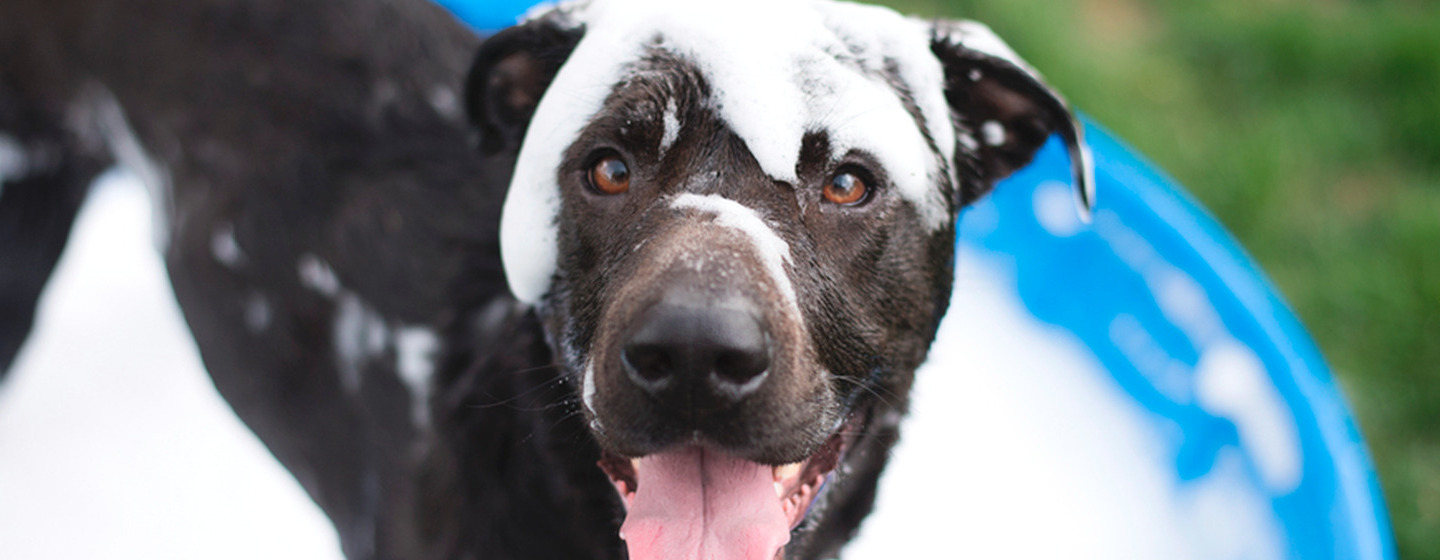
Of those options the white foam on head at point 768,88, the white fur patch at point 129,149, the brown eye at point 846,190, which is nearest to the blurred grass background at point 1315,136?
the white foam on head at point 768,88

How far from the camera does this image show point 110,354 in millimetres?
3836

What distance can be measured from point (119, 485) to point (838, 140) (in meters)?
2.92

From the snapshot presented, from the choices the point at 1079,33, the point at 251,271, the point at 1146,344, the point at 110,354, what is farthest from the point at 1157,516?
the point at 110,354

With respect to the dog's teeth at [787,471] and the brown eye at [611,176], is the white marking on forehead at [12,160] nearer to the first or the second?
the brown eye at [611,176]

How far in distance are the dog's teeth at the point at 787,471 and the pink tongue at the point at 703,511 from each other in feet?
0.07

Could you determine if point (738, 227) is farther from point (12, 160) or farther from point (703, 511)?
point (12, 160)

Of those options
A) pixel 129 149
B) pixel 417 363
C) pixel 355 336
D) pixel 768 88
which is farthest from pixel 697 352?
pixel 129 149

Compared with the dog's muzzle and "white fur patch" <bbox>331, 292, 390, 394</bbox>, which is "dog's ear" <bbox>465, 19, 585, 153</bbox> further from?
the dog's muzzle

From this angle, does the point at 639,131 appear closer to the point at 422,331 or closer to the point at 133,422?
the point at 422,331

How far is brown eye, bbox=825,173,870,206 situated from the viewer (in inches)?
77.4

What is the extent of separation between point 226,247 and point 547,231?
3.84ft

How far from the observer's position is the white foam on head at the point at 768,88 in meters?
1.92

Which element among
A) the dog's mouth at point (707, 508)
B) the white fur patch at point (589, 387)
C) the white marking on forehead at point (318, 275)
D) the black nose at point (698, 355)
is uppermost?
the black nose at point (698, 355)

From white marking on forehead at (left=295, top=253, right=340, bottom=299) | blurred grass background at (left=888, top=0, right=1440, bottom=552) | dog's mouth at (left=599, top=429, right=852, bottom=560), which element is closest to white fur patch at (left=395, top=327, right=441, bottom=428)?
white marking on forehead at (left=295, top=253, right=340, bottom=299)
